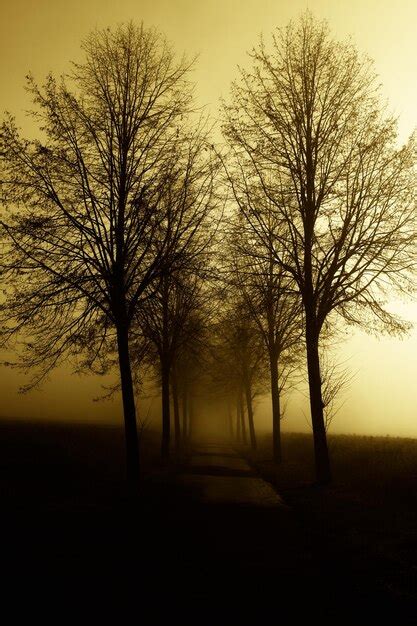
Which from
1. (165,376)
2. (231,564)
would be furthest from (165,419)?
(231,564)

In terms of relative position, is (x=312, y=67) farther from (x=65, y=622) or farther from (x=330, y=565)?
(x=65, y=622)

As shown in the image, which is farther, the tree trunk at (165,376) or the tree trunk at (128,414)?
the tree trunk at (165,376)

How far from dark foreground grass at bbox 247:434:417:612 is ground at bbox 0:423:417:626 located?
33 millimetres

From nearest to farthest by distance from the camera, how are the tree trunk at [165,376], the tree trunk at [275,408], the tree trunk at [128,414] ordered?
1. the tree trunk at [128,414]
2. the tree trunk at [165,376]
3. the tree trunk at [275,408]

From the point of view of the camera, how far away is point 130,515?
935 cm

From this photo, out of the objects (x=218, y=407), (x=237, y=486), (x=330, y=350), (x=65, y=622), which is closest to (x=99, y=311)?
(x=237, y=486)

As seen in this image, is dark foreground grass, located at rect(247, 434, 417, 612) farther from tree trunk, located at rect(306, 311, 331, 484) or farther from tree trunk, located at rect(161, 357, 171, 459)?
tree trunk, located at rect(161, 357, 171, 459)

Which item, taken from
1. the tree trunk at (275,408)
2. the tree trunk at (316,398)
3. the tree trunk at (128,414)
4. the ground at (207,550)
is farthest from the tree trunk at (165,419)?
the tree trunk at (316,398)

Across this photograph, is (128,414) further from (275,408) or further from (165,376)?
(275,408)

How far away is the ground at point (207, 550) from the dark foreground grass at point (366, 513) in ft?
0.11

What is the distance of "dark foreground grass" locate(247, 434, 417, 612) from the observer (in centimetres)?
620

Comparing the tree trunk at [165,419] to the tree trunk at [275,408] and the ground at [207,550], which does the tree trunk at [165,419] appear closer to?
the tree trunk at [275,408]

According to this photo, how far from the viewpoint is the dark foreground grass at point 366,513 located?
6195mm

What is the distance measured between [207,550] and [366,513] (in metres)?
4.06
